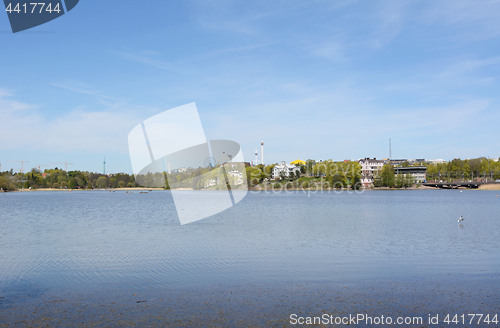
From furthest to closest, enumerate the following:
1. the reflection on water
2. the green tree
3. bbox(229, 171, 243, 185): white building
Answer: the green tree → bbox(229, 171, 243, 185): white building → the reflection on water

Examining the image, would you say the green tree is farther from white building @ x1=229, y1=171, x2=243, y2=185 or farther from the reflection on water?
the reflection on water

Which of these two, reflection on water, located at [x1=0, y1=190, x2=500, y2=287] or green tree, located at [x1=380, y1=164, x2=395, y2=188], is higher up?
green tree, located at [x1=380, y1=164, x2=395, y2=188]

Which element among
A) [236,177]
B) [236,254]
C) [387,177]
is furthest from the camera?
[387,177]

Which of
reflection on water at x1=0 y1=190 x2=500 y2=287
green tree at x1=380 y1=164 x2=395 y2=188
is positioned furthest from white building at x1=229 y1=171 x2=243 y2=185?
reflection on water at x1=0 y1=190 x2=500 y2=287

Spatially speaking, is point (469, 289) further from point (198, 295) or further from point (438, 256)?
point (198, 295)

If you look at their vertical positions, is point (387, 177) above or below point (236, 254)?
above

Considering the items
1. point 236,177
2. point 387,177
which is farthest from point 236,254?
point 387,177

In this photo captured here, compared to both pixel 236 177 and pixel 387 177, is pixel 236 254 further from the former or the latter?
pixel 387 177

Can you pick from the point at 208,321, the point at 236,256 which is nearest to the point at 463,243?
the point at 236,256

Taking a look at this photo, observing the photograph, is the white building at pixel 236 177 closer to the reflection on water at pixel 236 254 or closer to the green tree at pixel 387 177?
the green tree at pixel 387 177

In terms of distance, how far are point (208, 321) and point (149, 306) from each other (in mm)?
2342

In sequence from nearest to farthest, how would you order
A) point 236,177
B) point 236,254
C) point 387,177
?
1. point 236,254
2. point 236,177
3. point 387,177

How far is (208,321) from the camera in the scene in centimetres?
994

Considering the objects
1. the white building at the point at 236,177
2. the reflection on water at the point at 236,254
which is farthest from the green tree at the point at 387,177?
the reflection on water at the point at 236,254
